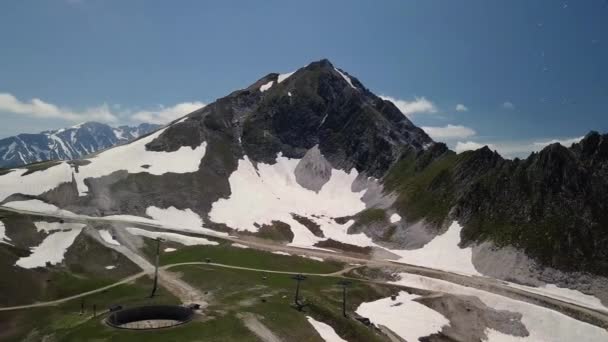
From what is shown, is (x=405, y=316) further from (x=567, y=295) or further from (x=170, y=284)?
(x=170, y=284)

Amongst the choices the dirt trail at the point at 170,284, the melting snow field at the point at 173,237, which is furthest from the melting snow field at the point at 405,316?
the melting snow field at the point at 173,237

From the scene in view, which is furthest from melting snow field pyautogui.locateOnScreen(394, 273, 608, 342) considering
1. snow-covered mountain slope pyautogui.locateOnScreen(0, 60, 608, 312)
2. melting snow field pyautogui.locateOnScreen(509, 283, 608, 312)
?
snow-covered mountain slope pyautogui.locateOnScreen(0, 60, 608, 312)

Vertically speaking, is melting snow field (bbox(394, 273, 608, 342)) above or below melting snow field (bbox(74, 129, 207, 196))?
below

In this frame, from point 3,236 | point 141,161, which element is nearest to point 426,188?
point 141,161

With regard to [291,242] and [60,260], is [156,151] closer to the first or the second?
[291,242]

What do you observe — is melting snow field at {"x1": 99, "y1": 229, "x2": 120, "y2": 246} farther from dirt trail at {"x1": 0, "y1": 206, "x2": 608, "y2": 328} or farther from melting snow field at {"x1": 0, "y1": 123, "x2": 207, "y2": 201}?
melting snow field at {"x1": 0, "y1": 123, "x2": 207, "y2": 201}

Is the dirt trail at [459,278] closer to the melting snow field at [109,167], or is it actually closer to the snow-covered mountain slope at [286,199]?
the snow-covered mountain slope at [286,199]
